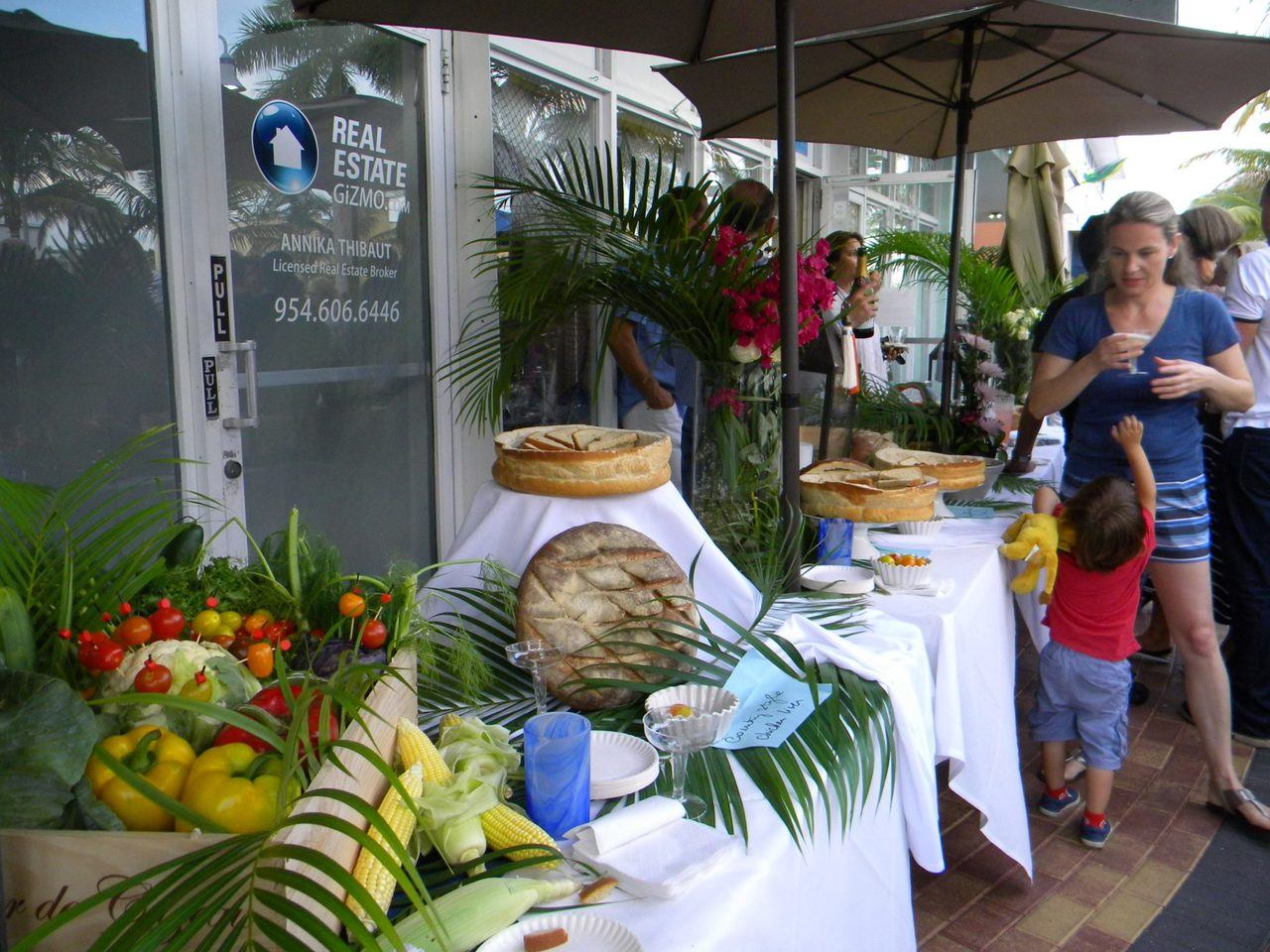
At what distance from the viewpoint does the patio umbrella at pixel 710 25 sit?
217cm

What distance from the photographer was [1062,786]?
3.08m

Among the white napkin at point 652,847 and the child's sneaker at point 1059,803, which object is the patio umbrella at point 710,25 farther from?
the child's sneaker at point 1059,803

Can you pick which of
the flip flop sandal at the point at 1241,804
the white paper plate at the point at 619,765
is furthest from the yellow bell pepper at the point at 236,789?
the flip flop sandal at the point at 1241,804

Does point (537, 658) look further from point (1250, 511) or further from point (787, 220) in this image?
point (1250, 511)

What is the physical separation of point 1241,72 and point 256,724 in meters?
4.03

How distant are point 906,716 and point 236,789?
1198 mm

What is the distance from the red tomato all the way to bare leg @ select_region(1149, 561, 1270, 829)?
276cm

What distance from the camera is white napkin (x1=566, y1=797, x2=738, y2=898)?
107cm

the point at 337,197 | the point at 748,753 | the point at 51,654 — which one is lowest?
the point at 748,753

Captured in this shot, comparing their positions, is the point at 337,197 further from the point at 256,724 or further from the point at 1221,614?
the point at 1221,614

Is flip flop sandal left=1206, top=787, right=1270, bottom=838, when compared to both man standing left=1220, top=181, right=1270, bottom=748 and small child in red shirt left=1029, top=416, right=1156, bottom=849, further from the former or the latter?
man standing left=1220, top=181, right=1270, bottom=748

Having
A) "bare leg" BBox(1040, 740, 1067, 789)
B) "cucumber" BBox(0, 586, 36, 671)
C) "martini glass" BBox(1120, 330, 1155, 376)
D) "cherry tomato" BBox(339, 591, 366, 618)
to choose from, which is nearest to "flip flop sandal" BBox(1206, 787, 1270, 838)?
"bare leg" BBox(1040, 740, 1067, 789)

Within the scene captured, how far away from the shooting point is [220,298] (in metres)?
3.10

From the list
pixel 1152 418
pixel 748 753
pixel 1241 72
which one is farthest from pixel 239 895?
pixel 1241 72
